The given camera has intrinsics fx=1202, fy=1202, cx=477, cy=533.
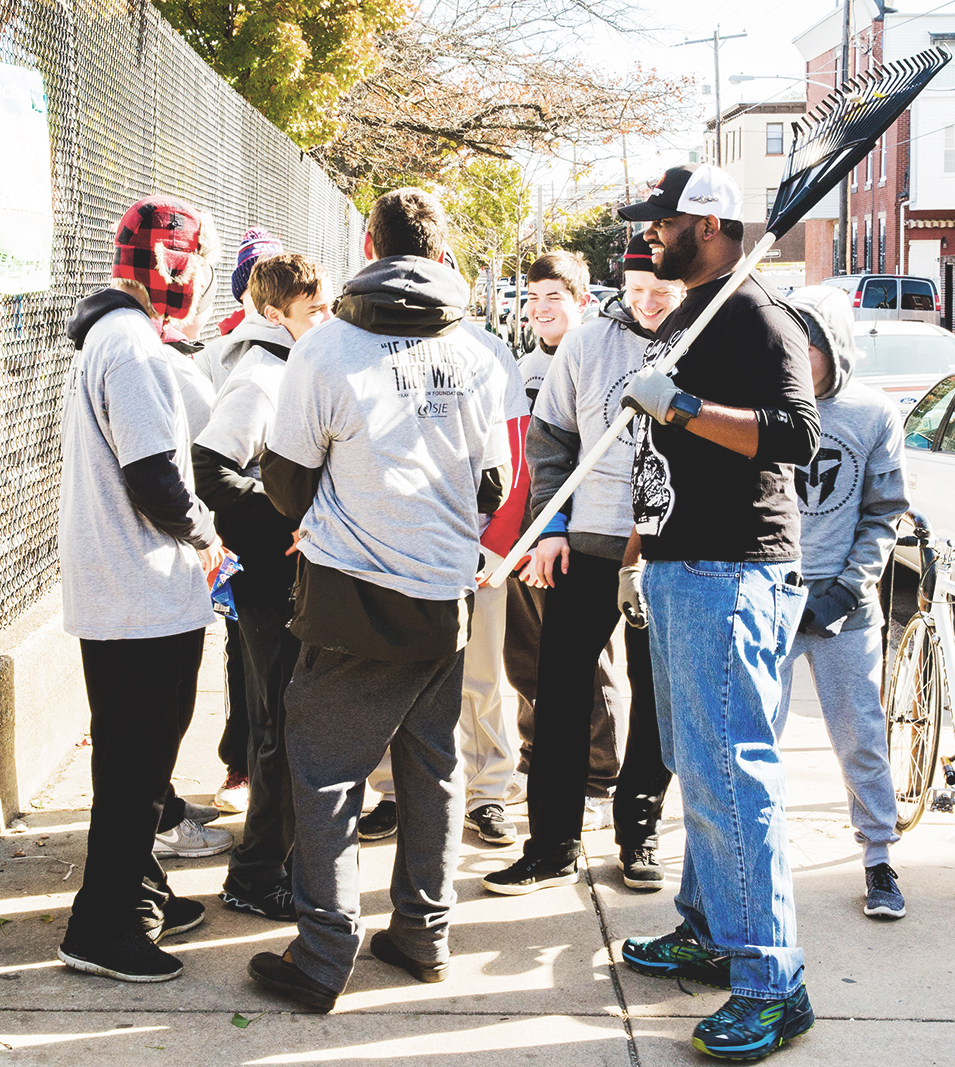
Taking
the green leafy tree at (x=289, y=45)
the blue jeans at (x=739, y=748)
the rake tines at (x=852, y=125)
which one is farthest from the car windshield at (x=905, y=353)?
the blue jeans at (x=739, y=748)

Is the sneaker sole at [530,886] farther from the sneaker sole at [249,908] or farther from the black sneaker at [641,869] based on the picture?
the sneaker sole at [249,908]

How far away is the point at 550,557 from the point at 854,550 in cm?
99

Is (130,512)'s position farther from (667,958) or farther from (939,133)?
(939,133)

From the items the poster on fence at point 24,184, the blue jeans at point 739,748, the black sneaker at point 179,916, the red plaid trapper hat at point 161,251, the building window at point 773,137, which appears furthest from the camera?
the building window at point 773,137

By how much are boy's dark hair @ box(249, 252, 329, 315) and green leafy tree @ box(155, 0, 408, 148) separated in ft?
27.7

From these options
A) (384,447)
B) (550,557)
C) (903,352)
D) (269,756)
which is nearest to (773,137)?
(903,352)

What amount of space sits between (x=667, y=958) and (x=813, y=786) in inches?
69.9

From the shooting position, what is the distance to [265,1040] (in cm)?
306

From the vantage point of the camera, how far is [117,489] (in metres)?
3.24

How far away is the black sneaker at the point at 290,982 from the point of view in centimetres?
318

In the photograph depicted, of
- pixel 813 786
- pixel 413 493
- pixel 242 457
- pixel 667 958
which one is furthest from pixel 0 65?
pixel 813 786

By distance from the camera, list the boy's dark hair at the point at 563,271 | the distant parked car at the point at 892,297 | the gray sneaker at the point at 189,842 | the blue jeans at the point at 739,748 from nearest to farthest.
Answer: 1. the blue jeans at the point at 739,748
2. the gray sneaker at the point at 189,842
3. the boy's dark hair at the point at 563,271
4. the distant parked car at the point at 892,297

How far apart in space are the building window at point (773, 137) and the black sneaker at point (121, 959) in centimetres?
6993

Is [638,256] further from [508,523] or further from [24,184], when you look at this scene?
[24,184]
